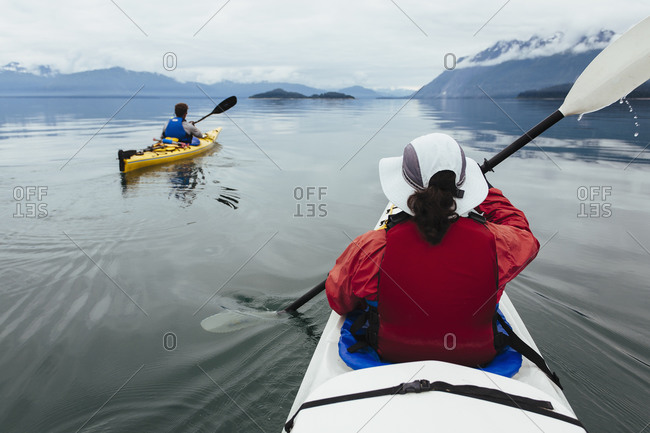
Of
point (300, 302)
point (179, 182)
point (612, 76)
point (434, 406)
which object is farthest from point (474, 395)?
point (179, 182)

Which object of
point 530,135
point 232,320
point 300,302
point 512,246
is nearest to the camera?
point 512,246

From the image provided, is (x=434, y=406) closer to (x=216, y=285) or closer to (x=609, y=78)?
(x=609, y=78)

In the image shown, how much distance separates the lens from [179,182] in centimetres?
1016

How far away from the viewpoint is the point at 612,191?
9.03 m

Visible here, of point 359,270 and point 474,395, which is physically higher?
point 359,270

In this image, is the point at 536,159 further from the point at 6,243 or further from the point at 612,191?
the point at 6,243

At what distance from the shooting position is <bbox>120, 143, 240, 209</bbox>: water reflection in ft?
29.5

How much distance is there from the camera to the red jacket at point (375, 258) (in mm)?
2088

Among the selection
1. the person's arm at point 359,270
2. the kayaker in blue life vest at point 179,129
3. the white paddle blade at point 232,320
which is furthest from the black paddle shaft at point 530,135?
the kayaker in blue life vest at point 179,129

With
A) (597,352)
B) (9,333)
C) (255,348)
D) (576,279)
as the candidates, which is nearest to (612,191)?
(576,279)

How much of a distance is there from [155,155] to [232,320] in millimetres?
8463

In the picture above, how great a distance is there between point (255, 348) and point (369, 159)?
10840mm

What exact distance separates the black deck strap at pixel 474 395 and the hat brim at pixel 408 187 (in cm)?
79

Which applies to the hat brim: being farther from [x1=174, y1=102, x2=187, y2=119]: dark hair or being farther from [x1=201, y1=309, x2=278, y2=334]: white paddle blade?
[x1=174, y1=102, x2=187, y2=119]: dark hair
